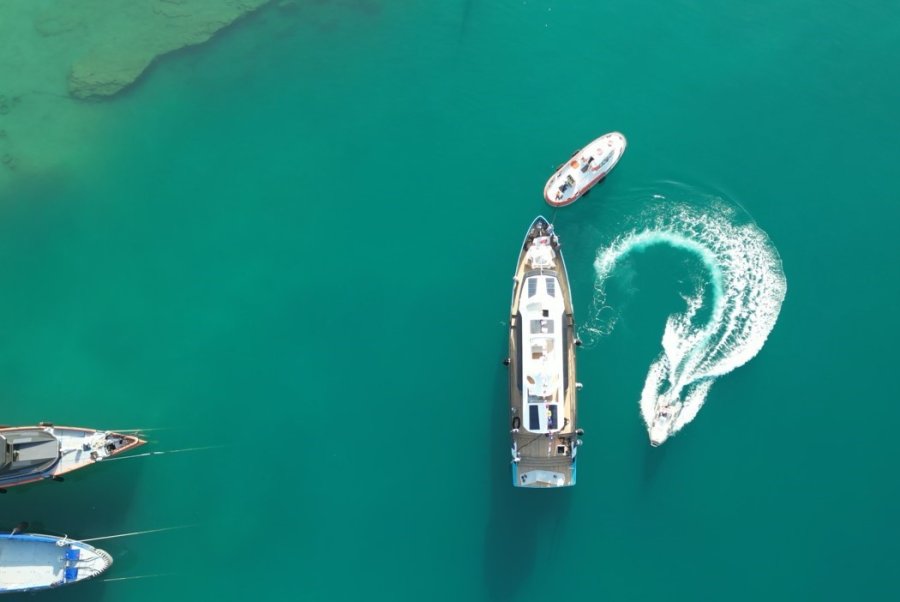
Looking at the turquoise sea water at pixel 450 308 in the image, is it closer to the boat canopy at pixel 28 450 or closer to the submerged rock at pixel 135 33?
the boat canopy at pixel 28 450

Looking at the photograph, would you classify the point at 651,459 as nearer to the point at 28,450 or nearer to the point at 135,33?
the point at 28,450

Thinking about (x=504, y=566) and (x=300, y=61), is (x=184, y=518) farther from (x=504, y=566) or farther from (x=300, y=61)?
(x=300, y=61)

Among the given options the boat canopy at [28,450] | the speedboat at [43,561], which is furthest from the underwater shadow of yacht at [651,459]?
the boat canopy at [28,450]

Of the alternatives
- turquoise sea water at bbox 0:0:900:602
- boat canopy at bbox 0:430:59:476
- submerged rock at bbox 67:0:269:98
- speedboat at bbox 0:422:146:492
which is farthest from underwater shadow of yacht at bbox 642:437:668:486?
submerged rock at bbox 67:0:269:98

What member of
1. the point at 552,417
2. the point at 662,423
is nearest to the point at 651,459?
the point at 662,423

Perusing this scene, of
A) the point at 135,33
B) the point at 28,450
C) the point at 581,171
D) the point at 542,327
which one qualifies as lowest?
the point at 28,450
